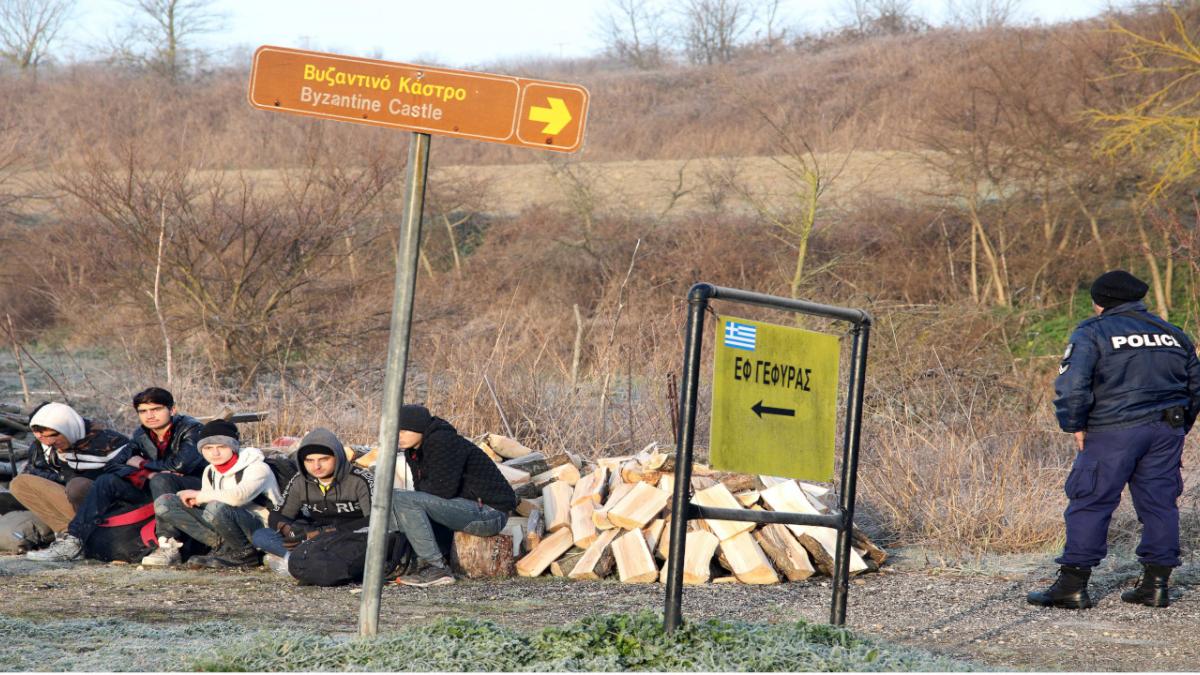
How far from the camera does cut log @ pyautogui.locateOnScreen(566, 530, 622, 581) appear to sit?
299 inches

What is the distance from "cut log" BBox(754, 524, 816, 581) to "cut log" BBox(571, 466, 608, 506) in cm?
108

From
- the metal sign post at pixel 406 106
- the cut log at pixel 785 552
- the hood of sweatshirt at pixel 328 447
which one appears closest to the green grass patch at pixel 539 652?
the metal sign post at pixel 406 106

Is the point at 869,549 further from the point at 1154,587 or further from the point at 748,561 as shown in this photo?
the point at 1154,587

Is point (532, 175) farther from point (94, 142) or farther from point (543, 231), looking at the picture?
point (94, 142)

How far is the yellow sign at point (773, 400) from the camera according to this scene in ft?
14.1

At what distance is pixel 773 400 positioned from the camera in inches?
177

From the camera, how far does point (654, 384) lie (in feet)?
40.9

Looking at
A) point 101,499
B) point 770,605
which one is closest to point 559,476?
point 770,605

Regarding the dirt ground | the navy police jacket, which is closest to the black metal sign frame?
the dirt ground

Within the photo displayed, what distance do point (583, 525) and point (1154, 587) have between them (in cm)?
320

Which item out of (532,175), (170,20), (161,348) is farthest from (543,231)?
(170,20)

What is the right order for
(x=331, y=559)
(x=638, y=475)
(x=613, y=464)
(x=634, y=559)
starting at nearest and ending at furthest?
(x=331, y=559) → (x=634, y=559) → (x=638, y=475) → (x=613, y=464)

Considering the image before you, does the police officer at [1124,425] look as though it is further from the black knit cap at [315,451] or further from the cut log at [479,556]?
the black knit cap at [315,451]

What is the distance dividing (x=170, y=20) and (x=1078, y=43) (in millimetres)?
44780
